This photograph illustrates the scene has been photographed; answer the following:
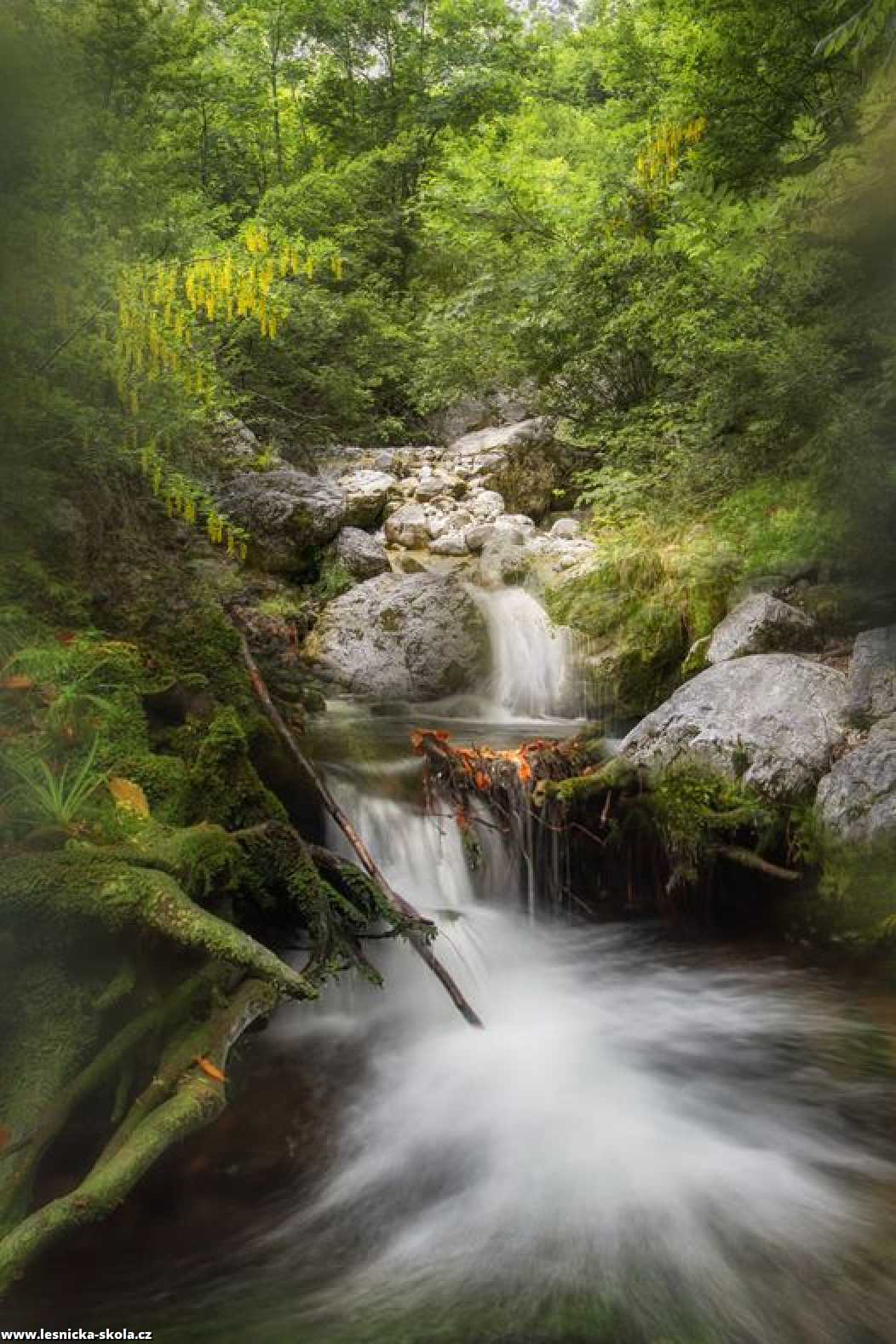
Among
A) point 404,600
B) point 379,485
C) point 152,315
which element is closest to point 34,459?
point 152,315

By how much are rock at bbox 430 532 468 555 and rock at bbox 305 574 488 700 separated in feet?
6.59

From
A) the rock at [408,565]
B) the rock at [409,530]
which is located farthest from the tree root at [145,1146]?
the rock at [409,530]

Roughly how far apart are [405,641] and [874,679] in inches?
210

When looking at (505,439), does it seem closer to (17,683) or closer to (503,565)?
(503,565)

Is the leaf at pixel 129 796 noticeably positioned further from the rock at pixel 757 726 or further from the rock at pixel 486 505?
the rock at pixel 486 505

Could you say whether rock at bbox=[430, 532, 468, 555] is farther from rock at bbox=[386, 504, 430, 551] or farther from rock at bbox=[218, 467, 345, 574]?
rock at bbox=[218, 467, 345, 574]

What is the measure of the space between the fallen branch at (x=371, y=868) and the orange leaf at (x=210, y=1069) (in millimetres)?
1171

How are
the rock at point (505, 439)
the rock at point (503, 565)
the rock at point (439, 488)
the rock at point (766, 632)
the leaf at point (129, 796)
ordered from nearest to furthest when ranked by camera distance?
the leaf at point (129, 796), the rock at point (766, 632), the rock at point (503, 565), the rock at point (439, 488), the rock at point (505, 439)

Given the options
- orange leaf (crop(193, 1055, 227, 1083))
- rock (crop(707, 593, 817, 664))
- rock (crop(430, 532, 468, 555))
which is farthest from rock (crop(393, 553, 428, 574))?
orange leaf (crop(193, 1055, 227, 1083))

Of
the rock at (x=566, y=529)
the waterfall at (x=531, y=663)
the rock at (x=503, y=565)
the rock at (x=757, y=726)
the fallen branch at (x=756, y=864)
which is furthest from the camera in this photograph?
the rock at (x=566, y=529)

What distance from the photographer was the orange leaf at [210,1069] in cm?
234

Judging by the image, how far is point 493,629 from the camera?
9438mm

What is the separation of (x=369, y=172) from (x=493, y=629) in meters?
12.1

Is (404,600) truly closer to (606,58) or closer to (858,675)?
(858,675)
